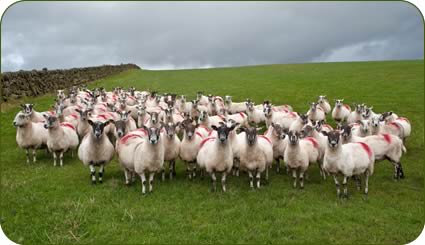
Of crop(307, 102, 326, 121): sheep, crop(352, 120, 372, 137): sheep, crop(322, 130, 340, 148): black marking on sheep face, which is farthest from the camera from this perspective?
crop(307, 102, 326, 121): sheep

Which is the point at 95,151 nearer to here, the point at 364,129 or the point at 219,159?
the point at 219,159

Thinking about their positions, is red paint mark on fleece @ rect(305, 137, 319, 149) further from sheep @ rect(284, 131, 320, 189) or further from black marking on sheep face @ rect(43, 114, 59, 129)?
black marking on sheep face @ rect(43, 114, 59, 129)

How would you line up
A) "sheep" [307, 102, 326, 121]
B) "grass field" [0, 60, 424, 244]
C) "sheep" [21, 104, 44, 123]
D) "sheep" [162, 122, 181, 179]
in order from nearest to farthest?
"grass field" [0, 60, 424, 244]
"sheep" [162, 122, 181, 179]
"sheep" [21, 104, 44, 123]
"sheep" [307, 102, 326, 121]

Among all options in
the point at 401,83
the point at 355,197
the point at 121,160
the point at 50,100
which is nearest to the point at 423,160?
the point at 355,197

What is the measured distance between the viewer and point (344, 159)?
12.5m

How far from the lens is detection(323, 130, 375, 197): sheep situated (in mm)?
12398

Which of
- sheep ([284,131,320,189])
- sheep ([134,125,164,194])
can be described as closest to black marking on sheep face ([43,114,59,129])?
sheep ([134,125,164,194])

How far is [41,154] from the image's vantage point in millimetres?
19109

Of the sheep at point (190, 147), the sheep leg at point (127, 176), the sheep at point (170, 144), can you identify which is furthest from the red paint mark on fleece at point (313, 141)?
the sheep leg at point (127, 176)

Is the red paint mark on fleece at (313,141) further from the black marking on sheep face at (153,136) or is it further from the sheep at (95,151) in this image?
the sheep at (95,151)

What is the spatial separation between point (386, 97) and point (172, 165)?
Result: 24253 mm

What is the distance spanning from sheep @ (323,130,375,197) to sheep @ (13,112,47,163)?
12068 mm

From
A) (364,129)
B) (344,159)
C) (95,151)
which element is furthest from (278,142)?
(95,151)

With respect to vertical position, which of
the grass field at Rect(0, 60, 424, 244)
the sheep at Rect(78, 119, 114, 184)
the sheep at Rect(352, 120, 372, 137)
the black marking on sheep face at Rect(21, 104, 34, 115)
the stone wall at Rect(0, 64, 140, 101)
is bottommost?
the grass field at Rect(0, 60, 424, 244)
